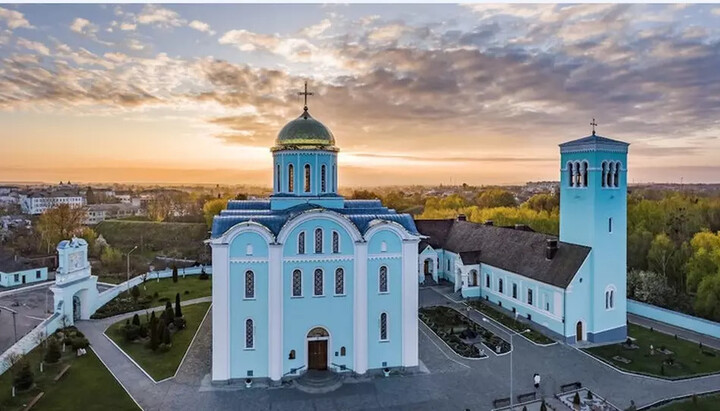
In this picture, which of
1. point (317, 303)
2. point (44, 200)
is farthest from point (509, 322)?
point (44, 200)

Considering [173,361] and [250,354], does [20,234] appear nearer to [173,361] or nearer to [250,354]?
[173,361]

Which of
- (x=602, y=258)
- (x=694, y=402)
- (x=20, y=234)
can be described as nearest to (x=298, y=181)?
(x=602, y=258)

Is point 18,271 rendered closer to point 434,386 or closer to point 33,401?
point 33,401

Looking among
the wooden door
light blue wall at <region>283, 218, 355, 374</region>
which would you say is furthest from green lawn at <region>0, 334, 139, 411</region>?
the wooden door

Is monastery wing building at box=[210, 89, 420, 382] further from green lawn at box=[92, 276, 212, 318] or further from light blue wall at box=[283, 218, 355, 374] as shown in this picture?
green lawn at box=[92, 276, 212, 318]

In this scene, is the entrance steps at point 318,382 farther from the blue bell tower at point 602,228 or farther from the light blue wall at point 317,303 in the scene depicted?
the blue bell tower at point 602,228
